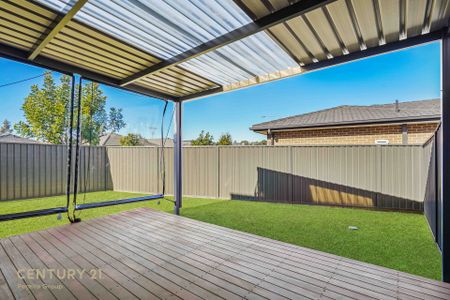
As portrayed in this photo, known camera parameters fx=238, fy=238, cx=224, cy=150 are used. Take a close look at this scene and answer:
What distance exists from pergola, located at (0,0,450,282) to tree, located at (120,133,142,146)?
3.06 metres

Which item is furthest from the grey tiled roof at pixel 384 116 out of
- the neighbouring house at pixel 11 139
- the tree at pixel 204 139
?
the tree at pixel 204 139

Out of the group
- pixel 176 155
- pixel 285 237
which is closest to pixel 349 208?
pixel 285 237

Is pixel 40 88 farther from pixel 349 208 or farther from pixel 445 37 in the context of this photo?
pixel 349 208

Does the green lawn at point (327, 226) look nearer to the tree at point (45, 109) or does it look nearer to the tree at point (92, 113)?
the tree at point (92, 113)

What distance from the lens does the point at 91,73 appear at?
376cm

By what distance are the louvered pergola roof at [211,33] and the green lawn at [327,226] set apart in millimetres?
2393

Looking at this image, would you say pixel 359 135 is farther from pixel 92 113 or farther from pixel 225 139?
pixel 225 139

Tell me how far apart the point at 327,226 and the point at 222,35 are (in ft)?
11.7

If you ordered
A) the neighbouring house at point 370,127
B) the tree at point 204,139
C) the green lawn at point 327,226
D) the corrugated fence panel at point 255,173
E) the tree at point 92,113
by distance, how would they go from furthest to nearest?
the tree at point 204,139
the neighbouring house at point 370,127
the corrugated fence panel at point 255,173
the tree at point 92,113
the green lawn at point 327,226

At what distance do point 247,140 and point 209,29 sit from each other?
837 inches

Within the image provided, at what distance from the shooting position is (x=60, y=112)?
4.46m

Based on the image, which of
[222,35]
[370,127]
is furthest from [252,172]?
[222,35]

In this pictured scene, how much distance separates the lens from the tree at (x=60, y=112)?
160 inches

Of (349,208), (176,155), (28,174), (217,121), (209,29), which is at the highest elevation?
(217,121)
